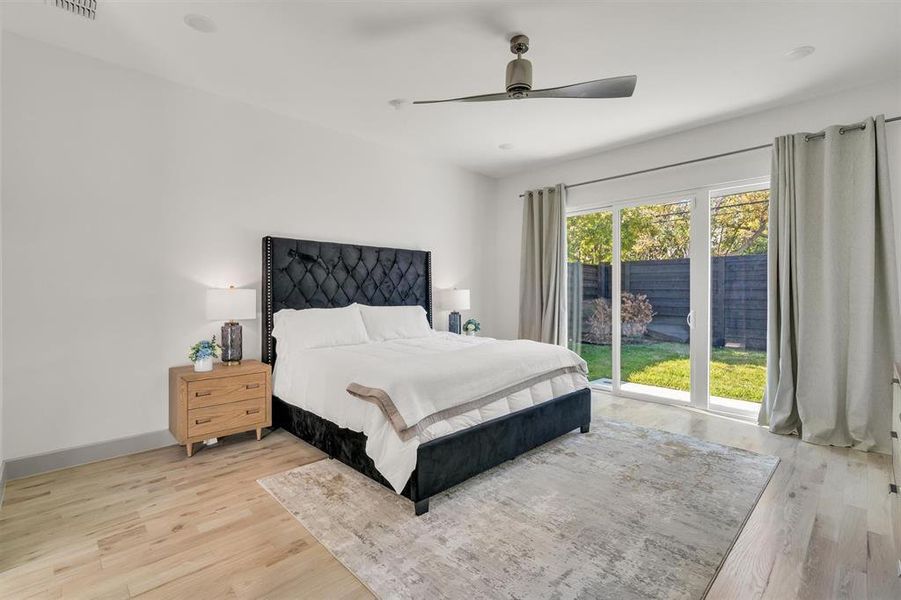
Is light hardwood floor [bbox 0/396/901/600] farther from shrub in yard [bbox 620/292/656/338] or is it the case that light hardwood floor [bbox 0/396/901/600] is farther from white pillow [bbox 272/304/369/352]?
shrub in yard [bbox 620/292/656/338]

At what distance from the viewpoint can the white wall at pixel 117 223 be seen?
273 centimetres

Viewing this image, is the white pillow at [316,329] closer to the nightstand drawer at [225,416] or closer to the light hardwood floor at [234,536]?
the nightstand drawer at [225,416]

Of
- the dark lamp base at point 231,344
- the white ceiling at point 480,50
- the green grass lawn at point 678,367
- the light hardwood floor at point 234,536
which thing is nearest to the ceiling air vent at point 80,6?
the white ceiling at point 480,50

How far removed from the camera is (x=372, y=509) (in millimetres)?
2350

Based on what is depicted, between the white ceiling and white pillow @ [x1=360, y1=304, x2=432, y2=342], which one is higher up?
the white ceiling

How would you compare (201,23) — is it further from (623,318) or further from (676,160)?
(623,318)

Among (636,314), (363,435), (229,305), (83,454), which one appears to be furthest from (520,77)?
(83,454)

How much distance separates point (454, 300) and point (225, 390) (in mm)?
2701

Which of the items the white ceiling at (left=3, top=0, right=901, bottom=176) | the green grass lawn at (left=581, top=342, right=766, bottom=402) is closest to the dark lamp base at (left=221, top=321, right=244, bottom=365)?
the white ceiling at (left=3, top=0, right=901, bottom=176)

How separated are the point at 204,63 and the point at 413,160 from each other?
249cm

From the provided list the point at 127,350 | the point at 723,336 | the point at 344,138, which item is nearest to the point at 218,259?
the point at 127,350

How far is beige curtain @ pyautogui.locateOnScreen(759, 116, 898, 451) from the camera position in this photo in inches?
125

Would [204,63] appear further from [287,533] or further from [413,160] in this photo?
[287,533]

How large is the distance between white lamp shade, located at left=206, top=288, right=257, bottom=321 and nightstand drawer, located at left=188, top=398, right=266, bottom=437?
670 millimetres
